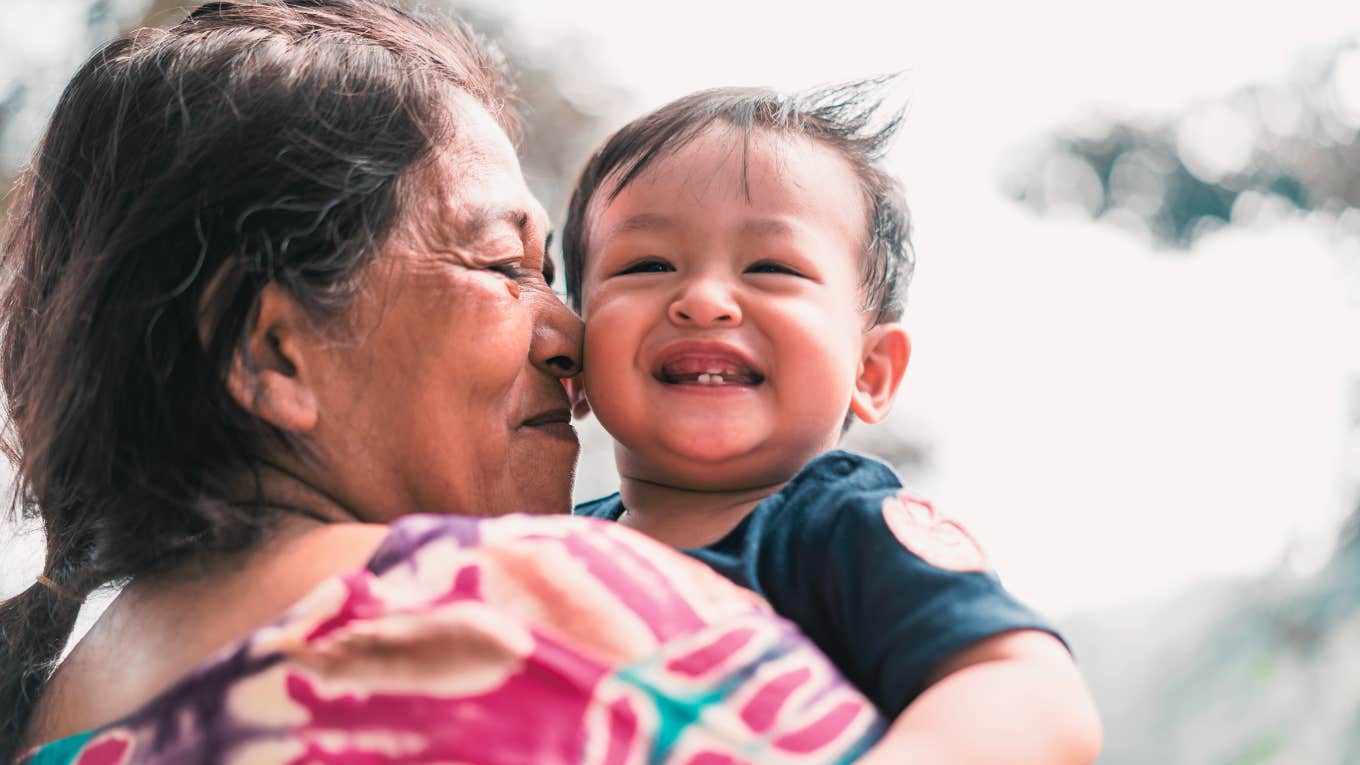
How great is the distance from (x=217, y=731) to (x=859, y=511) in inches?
33.1

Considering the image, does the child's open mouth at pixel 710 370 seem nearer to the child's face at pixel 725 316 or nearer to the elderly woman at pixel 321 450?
the child's face at pixel 725 316

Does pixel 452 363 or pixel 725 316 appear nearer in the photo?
pixel 452 363

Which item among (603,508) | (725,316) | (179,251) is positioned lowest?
(603,508)

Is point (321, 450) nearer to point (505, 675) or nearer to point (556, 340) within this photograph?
point (556, 340)

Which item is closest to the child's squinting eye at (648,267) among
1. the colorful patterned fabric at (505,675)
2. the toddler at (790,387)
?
the toddler at (790,387)

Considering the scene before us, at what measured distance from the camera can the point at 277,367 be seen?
1.96m

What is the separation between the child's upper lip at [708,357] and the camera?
2.36 metres

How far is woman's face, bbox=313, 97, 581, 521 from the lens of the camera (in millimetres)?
2021

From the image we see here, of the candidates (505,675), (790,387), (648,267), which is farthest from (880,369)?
(505,675)

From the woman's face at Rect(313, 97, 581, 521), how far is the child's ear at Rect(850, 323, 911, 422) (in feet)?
2.17

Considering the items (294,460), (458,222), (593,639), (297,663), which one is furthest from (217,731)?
(458,222)

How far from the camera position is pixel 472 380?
211 centimetres

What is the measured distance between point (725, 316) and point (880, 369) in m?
0.51

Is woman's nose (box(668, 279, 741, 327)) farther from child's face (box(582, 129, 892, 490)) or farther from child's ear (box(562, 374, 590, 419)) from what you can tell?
child's ear (box(562, 374, 590, 419))
